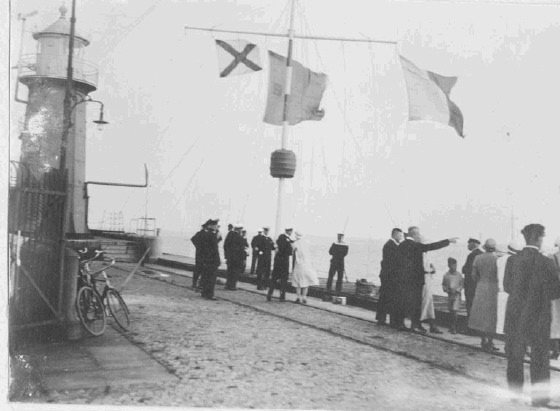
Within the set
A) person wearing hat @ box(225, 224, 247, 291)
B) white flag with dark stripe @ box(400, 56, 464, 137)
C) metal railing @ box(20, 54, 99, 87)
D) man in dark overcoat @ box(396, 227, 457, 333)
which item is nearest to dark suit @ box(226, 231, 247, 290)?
person wearing hat @ box(225, 224, 247, 291)

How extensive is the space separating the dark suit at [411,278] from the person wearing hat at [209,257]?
4.40 meters

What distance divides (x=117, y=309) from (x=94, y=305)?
2.51ft

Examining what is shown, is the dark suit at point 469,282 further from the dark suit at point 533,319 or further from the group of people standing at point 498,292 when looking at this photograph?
the dark suit at point 533,319

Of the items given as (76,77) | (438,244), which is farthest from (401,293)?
(76,77)

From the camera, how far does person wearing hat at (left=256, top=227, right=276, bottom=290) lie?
666 inches

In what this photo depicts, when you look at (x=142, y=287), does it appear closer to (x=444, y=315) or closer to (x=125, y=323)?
(x=125, y=323)

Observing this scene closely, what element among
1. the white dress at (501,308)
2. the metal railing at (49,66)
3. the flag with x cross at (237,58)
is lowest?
the white dress at (501,308)

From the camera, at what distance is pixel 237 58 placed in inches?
581

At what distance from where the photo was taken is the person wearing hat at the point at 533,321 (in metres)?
6.60

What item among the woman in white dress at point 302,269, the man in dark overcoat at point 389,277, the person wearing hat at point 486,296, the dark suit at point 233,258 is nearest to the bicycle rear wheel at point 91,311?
the man in dark overcoat at point 389,277

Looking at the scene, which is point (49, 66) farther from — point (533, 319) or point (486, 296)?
point (533, 319)

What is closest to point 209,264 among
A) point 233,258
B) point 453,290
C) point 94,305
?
point 233,258

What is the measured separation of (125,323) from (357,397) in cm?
450

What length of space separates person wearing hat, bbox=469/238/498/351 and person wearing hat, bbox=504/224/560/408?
272 cm
